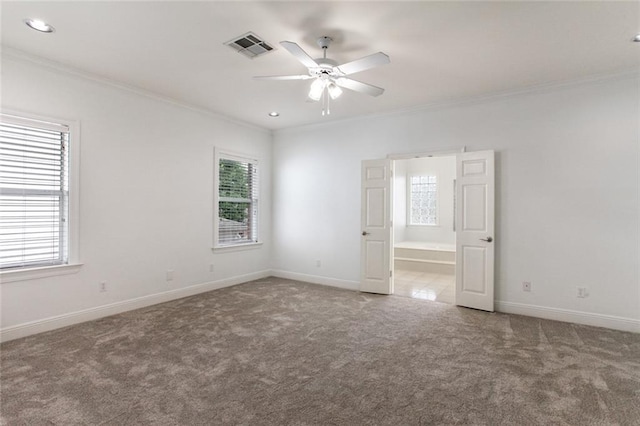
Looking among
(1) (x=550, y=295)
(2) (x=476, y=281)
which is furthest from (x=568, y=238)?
(2) (x=476, y=281)

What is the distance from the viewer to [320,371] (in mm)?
2600

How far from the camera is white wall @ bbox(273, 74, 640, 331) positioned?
3584mm

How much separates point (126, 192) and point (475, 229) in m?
4.56

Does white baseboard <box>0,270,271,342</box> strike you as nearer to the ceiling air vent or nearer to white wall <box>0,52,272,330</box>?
white wall <box>0,52,272,330</box>

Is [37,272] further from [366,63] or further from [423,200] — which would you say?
[423,200]

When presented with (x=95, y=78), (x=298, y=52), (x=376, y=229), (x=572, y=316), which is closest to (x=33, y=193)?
(x=95, y=78)

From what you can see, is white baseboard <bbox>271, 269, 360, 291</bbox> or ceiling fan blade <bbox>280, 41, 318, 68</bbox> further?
white baseboard <bbox>271, 269, 360, 291</bbox>

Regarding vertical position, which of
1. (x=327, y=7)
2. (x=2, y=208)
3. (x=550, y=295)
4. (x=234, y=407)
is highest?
(x=327, y=7)

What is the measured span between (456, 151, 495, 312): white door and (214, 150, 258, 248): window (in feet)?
11.6

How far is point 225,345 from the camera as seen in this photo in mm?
3084

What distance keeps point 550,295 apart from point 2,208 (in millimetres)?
6055

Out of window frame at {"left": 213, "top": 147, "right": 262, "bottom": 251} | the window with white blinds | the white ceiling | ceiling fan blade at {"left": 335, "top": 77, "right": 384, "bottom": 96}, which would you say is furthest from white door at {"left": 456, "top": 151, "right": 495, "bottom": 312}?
the window with white blinds

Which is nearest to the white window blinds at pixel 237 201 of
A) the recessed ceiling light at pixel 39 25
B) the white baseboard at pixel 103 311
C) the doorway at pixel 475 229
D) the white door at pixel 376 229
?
the white baseboard at pixel 103 311

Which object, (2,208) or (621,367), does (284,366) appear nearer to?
(621,367)
